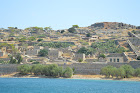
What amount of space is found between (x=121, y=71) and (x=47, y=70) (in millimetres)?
15075

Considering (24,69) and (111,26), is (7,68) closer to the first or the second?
(24,69)

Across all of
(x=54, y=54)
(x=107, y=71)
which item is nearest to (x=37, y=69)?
(x=107, y=71)

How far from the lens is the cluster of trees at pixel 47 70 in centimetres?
6019

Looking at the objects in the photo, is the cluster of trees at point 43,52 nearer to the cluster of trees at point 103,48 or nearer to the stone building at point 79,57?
the stone building at point 79,57

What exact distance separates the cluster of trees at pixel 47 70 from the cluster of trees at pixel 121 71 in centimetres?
719

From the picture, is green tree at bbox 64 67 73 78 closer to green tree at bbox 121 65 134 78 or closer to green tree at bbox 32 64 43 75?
green tree at bbox 32 64 43 75

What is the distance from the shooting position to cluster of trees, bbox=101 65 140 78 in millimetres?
56469

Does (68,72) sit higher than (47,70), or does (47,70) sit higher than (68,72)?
(47,70)

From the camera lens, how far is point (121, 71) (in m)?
56.1

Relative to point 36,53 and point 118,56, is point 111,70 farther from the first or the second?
point 36,53

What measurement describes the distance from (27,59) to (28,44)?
77.5 feet

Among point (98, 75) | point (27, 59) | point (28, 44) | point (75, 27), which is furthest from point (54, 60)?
point (75, 27)

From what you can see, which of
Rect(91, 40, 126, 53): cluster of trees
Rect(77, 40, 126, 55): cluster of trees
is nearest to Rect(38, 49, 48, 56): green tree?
Rect(77, 40, 126, 55): cluster of trees

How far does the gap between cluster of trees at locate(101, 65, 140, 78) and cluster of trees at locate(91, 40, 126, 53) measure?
20.9m
